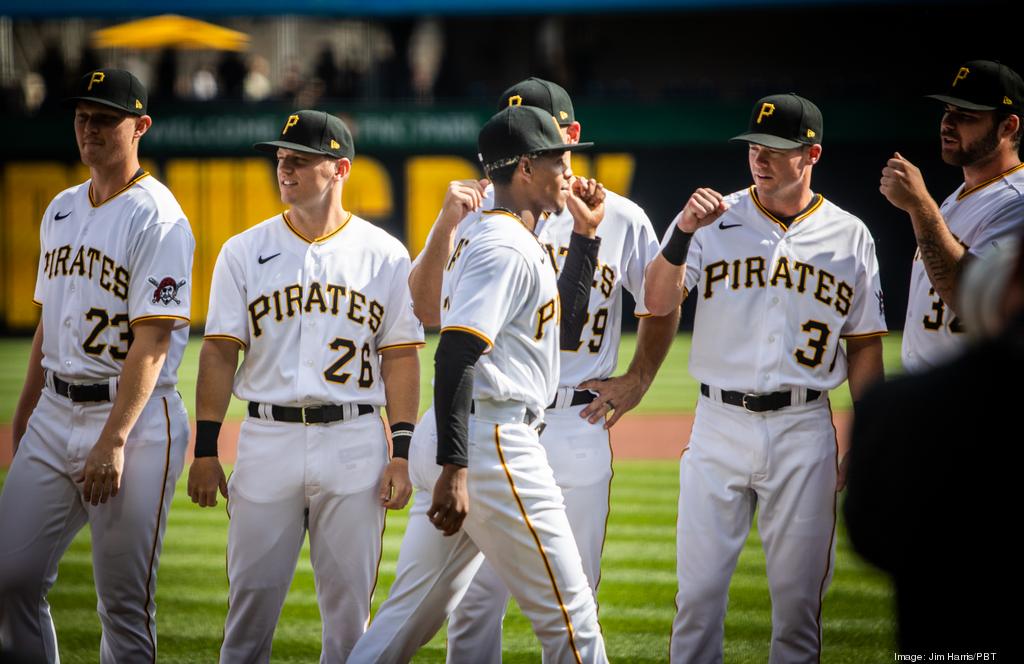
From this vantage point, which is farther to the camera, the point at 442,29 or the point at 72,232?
the point at 442,29

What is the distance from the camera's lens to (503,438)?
3416 mm

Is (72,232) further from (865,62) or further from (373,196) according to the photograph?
(865,62)

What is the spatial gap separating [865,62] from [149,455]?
2219cm

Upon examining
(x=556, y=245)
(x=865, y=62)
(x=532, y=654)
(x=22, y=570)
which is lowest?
(x=532, y=654)

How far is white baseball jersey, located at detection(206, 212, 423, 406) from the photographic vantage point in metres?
4.04

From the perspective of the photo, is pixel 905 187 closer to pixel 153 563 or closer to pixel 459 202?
pixel 459 202

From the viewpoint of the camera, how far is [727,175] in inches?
766

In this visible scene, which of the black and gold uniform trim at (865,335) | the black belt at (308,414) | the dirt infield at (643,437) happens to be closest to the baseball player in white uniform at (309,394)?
the black belt at (308,414)

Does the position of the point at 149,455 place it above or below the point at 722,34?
below

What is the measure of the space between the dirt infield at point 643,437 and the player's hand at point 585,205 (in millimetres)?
6584

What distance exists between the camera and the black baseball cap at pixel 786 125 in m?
4.25

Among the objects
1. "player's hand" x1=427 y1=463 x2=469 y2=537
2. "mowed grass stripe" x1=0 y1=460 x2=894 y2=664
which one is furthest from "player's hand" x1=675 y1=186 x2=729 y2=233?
"mowed grass stripe" x1=0 y1=460 x2=894 y2=664

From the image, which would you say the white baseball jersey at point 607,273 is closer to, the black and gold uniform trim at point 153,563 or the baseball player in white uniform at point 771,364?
the baseball player in white uniform at point 771,364

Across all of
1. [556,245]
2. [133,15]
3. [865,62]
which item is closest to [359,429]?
[556,245]
